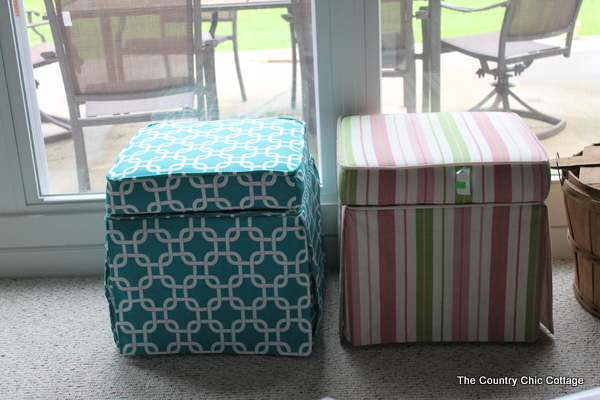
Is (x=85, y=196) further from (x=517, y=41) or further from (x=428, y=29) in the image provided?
(x=517, y=41)

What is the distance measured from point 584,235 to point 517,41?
636mm

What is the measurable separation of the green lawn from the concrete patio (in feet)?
0.11

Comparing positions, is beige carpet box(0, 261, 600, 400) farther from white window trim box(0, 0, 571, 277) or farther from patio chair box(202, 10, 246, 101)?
patio chair box(202, 10, 246, 101)

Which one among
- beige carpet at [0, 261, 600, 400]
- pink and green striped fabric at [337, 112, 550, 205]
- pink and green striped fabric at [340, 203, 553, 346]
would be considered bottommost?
beige carpet at [0, 261, 600, 400]

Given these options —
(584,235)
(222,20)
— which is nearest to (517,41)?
(584,235)

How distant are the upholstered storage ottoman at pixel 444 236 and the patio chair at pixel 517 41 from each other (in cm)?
39

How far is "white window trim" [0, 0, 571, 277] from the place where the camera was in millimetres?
1934

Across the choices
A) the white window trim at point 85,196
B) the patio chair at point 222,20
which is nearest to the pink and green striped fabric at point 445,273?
the white window trim at point 85,196

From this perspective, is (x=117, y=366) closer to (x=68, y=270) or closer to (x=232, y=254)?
(x=232, y=254)

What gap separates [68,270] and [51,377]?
1.85 ft

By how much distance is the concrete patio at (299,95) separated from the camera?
6.62 ft

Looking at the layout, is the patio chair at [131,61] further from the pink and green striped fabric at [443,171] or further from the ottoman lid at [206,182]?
the pink and green striped fabric at [443,171]

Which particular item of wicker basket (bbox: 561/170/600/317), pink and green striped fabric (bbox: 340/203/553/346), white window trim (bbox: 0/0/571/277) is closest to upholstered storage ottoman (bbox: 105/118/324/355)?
pink and green striped fabric (bbox: 340/203/553/346)

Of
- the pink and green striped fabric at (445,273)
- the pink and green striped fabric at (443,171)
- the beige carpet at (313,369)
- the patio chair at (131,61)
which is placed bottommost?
the beige carpet at (313,369)
